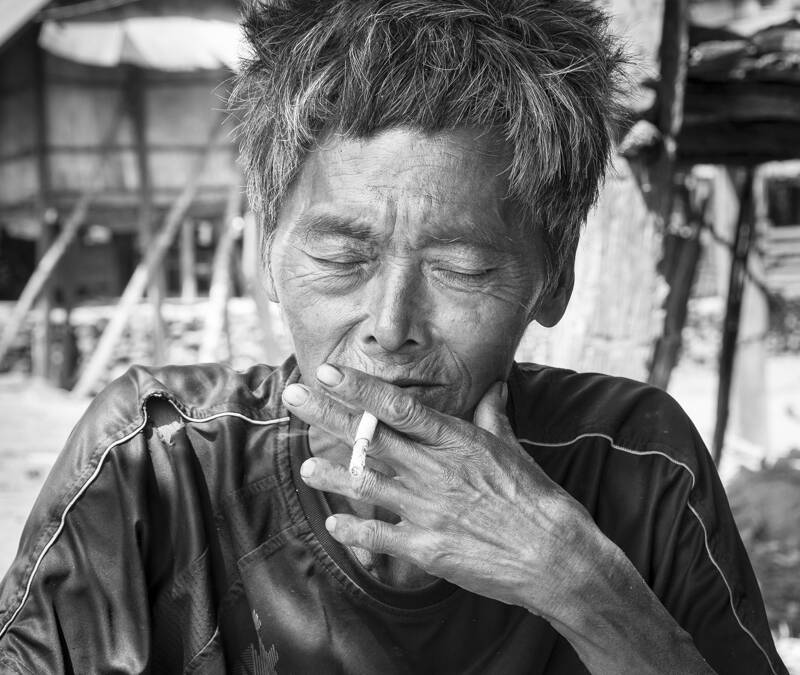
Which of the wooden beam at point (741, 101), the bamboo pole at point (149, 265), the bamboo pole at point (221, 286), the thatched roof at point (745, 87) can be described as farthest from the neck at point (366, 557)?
the bamboo pole at point (149, 265)

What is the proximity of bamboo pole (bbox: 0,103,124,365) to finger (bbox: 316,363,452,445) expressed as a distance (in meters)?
9.12

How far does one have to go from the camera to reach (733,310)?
664 centimetres

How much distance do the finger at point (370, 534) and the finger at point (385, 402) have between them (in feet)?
0.50

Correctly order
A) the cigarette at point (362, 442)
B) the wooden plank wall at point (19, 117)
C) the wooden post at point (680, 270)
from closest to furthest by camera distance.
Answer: the cigarette at point (362, 442)
the wooden post at point (680, 270)
the wooden plank wall at point (19, 117)

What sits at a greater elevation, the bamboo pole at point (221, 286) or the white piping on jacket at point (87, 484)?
the white piping on jacket at point (87, 484)

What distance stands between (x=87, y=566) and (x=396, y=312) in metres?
0.69

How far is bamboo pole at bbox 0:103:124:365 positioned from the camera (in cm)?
995

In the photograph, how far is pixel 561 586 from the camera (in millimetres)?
1562

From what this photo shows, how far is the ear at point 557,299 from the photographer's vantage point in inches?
78.0

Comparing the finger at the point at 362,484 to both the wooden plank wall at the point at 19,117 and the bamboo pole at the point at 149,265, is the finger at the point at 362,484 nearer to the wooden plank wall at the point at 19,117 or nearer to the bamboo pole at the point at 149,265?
the bamboo pole at the point at 149,265

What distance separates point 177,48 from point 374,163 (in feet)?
25.6

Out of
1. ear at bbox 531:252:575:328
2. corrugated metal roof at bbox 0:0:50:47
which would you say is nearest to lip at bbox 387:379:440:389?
ear at bbox 531:252:575:328

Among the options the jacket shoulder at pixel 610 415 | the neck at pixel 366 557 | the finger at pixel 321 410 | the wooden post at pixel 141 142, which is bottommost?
the wooden post at pixel 141 142

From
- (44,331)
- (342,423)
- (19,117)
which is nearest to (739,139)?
(342,423)
